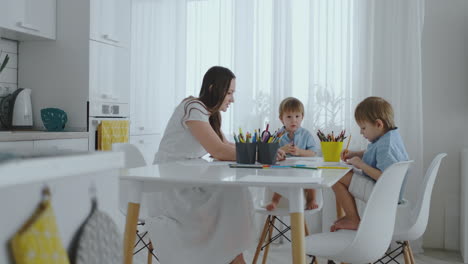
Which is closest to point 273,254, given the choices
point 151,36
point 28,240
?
point 151,36

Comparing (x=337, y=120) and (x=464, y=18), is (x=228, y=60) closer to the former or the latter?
(x=337, y=120)

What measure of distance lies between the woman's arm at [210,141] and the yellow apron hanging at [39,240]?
1720mm

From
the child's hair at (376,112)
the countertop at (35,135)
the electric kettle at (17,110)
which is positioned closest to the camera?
the child's hair at (376,112)

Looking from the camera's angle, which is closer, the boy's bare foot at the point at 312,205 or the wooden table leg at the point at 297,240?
the wooden table leg at the point at 297,240

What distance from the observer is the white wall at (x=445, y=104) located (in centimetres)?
365

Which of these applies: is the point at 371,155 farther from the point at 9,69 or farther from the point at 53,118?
the point at 9,69

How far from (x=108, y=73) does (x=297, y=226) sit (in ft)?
7.69

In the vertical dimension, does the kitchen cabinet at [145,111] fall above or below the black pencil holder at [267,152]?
above

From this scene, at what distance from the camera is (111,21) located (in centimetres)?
351

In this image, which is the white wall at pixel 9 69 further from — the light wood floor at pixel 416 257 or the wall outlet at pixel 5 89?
the light wood floor at pixel 416 257

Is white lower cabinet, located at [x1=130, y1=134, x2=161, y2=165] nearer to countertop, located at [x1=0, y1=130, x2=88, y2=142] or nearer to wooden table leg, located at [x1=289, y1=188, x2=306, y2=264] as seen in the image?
countertop, located at [x1=0, y1=130, x2=88, y2=142]

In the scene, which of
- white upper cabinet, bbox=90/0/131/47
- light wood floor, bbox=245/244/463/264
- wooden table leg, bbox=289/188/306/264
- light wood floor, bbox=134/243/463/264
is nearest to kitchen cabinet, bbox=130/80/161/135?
white upper cabinet, bbox=90/0/131/47

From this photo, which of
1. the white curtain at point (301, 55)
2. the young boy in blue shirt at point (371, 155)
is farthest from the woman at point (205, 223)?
the white curtain at point (301, 55)

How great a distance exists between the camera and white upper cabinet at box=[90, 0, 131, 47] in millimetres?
3348
